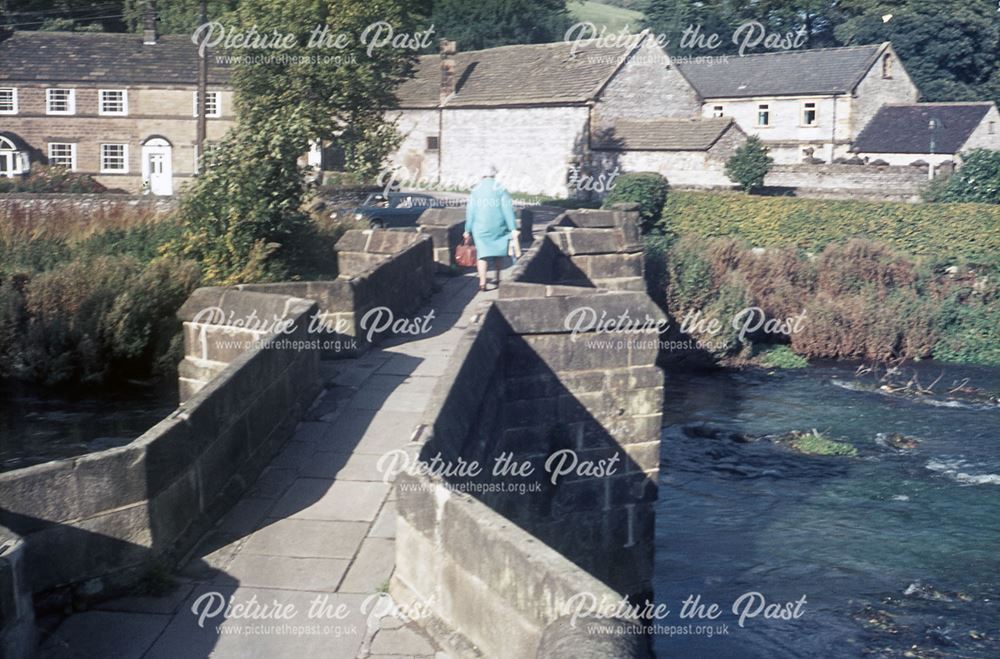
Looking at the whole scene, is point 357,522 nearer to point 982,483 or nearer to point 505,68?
point 982,483

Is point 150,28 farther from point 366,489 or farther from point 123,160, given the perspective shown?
point 366,489

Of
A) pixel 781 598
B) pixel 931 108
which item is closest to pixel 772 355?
pixel 781 598

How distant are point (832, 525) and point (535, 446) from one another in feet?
24.4

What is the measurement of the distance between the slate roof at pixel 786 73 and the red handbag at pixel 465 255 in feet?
128

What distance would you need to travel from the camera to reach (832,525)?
1711 cm

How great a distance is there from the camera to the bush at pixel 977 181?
3431 cm

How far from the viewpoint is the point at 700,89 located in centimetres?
6194

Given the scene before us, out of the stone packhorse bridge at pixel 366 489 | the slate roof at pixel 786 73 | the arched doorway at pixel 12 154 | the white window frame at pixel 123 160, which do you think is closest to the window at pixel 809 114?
the slate roof at pixel 786 73

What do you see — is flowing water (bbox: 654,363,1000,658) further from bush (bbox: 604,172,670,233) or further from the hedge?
bush (bbox: 604,172,670,233)

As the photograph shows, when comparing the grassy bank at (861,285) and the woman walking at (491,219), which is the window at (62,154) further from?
the woman walking at (491,219)

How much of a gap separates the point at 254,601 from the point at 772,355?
22.9m

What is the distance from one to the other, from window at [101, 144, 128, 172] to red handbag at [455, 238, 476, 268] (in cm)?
3399

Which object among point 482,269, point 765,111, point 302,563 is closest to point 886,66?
point 765,111

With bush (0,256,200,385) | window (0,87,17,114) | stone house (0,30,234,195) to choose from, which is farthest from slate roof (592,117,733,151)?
bush (0,256,200,385)
